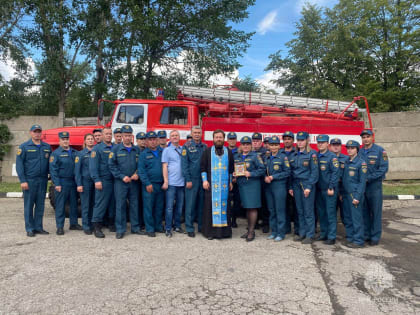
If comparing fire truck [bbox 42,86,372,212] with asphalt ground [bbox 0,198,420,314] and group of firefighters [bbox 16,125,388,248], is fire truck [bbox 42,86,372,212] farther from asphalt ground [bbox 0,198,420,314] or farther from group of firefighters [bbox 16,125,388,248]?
asphalt ground [bbox 0,198,420,314]

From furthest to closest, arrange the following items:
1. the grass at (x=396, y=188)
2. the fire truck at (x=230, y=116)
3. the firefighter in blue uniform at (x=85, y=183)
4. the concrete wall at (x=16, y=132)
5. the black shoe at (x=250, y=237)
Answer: the concrete wall at (x=16, y=132), the grass at (x=396, y=188), the fire truck at (x=230, y=116), the firefighter in blue uniform at (x=85, y=183), the black shoe at (x=250, y=237)

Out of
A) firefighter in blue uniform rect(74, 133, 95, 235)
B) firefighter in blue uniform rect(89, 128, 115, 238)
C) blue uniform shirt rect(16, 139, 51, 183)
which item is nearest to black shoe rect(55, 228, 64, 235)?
firefighter in blue uniform rect(74, 133, 95, 235)

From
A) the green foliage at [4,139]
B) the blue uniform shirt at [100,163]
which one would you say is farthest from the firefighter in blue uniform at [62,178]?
the green foliage at [4,139]

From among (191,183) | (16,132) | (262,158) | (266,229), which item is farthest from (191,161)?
(16,132)

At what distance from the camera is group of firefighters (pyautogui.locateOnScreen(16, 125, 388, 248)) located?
4.87 meters

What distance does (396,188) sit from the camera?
32.8 ft

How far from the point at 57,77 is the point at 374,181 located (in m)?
11.8

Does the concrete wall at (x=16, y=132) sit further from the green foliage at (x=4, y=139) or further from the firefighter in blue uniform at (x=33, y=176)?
the firefighter in blue uniform at (x=33, y=176)

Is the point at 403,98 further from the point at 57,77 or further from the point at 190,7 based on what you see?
the point at 57,77

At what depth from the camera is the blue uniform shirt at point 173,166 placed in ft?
17.3

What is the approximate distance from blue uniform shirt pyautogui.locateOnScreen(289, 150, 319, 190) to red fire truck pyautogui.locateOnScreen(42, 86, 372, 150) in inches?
69.0

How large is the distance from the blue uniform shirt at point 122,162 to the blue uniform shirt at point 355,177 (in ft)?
10.9

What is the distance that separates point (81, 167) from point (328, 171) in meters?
4.00

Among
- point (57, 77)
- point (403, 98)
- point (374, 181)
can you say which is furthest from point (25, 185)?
point (403, 98)
